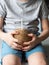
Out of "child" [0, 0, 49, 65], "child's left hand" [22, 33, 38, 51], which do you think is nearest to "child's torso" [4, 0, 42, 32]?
"child" [0, 0, 49, 65]

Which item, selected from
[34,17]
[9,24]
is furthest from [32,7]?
[9,24]

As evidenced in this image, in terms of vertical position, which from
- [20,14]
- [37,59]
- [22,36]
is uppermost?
[20,14]

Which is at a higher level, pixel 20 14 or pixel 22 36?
pixel 20 14

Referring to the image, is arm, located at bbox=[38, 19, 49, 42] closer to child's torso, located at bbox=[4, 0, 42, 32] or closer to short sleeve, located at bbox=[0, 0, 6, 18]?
child's torso, located at bbox=[4, 0, 42, 32]

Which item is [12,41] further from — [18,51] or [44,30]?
[44,30]

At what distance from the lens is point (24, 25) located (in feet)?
3.69

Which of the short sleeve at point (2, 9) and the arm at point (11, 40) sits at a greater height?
the short sleeve at point (2, 9)

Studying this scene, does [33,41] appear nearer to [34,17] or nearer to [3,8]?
[34,17]

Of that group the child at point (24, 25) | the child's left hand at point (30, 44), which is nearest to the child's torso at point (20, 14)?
the child at point (24, 25)

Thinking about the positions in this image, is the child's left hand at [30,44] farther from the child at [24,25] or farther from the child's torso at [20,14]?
the child's torso at [20,14]

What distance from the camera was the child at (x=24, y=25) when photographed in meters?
1.02

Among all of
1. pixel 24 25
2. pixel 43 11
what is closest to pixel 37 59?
pixel 24 25

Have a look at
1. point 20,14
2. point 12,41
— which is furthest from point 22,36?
point 20,14

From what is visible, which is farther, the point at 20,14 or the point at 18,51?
the point at 20,14
